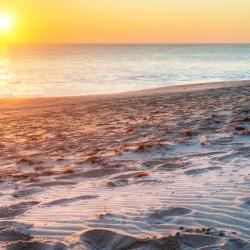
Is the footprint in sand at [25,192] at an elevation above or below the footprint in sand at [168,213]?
above

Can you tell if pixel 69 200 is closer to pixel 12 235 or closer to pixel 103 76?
pixel 12 235

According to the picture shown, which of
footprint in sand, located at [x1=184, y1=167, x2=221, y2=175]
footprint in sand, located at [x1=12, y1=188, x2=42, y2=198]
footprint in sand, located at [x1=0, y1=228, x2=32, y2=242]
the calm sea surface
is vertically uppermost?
the calm sea surface

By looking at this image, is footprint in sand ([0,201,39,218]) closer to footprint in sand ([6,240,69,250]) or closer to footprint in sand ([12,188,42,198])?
footprint in sand ([12,188,42,198])

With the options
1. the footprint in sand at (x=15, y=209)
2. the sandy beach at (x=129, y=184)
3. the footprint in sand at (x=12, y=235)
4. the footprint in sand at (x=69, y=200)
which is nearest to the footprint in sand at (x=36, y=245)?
the sandy beach at (x=129, y=184)

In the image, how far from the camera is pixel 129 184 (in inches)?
226

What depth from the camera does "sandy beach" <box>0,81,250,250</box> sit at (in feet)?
13.0

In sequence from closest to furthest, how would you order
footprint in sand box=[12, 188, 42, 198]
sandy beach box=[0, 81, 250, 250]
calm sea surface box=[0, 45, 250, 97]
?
sandy beach box=[0, 81, 250, 250]
footprint in sand box=[12, 188, 42, 198]
calm sea surface box=[0, 45, 250, 97]

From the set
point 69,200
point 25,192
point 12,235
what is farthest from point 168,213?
point 25,192

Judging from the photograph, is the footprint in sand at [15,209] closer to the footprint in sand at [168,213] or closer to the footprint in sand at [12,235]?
the footprint in sand at [12,235]

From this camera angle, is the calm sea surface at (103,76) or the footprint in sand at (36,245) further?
the calm sea surface at (103,76)

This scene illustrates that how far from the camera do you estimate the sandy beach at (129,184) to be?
3967mm

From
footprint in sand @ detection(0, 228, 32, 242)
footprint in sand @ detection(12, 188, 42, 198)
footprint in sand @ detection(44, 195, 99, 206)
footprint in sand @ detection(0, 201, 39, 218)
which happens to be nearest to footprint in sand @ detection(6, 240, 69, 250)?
footprint in sand @ detection(0, 228, 32, 242)

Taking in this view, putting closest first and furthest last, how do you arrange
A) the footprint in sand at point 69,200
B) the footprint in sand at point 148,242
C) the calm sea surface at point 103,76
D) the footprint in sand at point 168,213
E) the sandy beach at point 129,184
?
the footprint in sand at point 148,242
the sandy beach at point 129,184
the footprint in sand at point 168,213
the footprint in sand at point 69,200
the calm sea surface at point 103,76

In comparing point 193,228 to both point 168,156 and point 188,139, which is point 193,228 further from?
point 188,139
